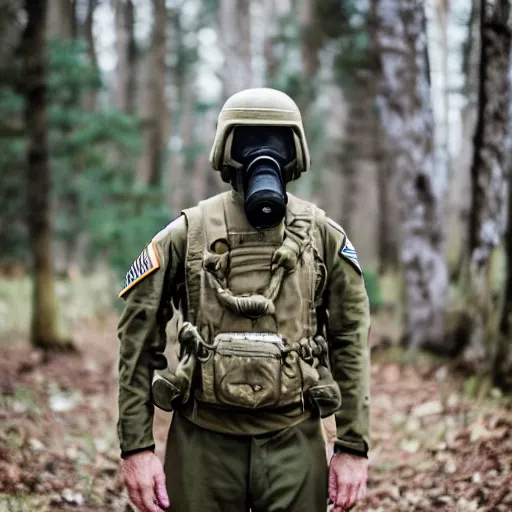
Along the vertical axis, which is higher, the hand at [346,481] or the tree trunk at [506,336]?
the hand at [346,481]

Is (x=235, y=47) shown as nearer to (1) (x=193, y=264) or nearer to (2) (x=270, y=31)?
(1) (x=193, y=264)

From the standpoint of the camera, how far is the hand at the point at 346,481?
267 cm

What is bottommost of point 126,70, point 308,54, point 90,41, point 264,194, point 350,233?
point 350,233

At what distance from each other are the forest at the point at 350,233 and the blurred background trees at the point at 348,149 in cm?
3

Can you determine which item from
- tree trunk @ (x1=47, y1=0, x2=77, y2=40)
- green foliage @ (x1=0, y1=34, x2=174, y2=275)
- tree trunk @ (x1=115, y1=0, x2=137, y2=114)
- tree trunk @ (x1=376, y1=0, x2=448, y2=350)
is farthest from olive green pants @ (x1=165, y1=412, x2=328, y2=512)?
tree trunk @ (x1=115, y1=0, x2=137, y2=114)

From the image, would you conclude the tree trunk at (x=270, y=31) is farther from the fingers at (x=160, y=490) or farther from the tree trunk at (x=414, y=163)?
the fingers at (x=160, y=490)

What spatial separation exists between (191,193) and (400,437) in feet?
106

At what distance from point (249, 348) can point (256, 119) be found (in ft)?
2.79

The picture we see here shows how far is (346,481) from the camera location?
8.75ft

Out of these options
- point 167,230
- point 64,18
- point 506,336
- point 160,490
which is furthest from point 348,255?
point 64,18

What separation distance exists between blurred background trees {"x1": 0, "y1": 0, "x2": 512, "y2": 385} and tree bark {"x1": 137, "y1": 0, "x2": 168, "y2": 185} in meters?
0.06

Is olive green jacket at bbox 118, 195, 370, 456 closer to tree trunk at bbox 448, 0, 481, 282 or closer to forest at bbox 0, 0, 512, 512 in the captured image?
forest at bbox 0, 0, 512, 512

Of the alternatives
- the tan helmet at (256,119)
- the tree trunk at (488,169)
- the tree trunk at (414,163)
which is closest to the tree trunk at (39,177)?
the tree trunk at (414,163)

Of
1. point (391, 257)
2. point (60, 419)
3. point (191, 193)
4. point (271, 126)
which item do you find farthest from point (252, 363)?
point (191, 193)
